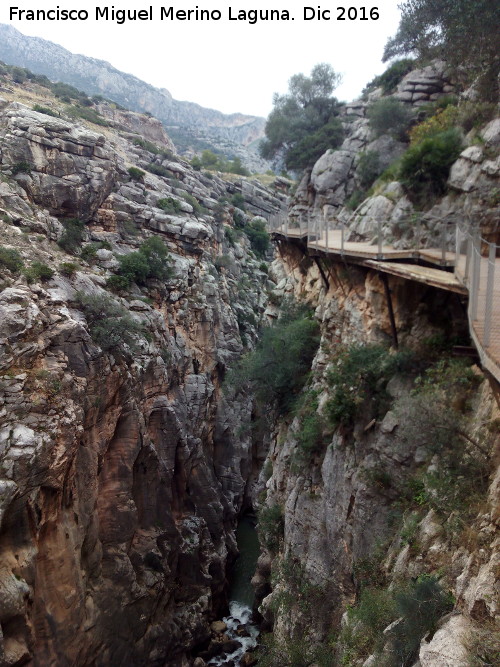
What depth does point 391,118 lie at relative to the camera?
63.5ft

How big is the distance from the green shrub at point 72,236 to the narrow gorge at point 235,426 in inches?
4.3

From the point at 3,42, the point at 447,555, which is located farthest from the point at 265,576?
the point at 3,42

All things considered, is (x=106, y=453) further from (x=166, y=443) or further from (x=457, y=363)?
(x=457, y=363)

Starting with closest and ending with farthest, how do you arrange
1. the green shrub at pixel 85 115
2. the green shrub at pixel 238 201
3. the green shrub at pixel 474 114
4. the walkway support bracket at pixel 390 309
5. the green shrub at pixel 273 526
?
the walkway support bracket at pixel 390 309 < the green shrub at pixel 474 114 < the green shrub at pixel 273 526 < the green shrub at pixel 85 115 < the green shrub at pixel 238 201

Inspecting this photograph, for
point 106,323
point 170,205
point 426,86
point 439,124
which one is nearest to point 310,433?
point 439,124

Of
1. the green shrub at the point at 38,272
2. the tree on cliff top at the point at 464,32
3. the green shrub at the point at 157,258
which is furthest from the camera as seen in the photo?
the green shrub at the point at 157,258

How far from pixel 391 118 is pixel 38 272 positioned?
15263 millimetres

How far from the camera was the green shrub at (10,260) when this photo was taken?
1765cm

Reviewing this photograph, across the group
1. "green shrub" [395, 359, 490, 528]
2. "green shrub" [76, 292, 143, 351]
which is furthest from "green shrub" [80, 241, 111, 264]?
"green shrub" [395, 359, 490, 528]

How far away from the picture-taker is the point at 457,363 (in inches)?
334

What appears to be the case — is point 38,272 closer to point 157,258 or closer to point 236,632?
point 157,258

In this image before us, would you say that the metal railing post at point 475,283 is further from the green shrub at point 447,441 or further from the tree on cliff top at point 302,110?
the tree on cliff top at point 302,110

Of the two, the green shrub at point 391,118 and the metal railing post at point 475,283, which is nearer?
the metal railing post at point 475,283

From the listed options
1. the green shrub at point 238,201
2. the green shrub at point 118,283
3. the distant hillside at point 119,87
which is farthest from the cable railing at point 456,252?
the distant hillside at point 119,87
